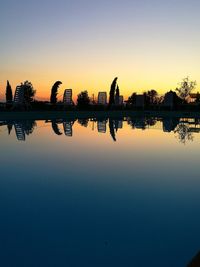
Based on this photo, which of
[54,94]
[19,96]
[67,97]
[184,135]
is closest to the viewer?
[184,135]

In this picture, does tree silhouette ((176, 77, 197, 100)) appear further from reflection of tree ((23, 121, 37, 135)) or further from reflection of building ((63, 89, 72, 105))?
reflection of tree ((23, 121, 37, 135))

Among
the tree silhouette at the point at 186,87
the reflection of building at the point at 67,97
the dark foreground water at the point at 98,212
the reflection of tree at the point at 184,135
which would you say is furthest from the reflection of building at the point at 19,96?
the tree silhouette at the point at 186,87

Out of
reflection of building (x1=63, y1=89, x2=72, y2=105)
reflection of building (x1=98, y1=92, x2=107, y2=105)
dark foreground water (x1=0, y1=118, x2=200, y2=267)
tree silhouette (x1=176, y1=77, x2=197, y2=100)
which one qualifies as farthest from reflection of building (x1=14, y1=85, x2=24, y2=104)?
tree silhouette (x1=176, y1=77, x2=197, y2=100)

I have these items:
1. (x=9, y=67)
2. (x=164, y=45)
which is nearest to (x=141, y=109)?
(x=164, y=45)

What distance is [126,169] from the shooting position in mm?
5773

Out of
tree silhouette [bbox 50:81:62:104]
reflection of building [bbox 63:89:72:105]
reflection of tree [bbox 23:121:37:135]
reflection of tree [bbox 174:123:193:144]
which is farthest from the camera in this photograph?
tree silhouette [bbox 50:81:62:104]

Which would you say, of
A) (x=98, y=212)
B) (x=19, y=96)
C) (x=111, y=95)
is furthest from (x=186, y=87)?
(x=98, y=212)

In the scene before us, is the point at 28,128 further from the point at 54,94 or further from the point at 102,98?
the point at 102,98

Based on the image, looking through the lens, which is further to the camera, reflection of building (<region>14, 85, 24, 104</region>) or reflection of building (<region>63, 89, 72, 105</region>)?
reflection of building (<region>63, 89, 72, 105</region>)

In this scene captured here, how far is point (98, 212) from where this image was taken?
11.3 feet

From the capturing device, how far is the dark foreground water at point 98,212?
96.6 inches

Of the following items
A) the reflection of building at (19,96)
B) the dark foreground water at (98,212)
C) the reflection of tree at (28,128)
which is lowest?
the dark foreground water at (98,212)

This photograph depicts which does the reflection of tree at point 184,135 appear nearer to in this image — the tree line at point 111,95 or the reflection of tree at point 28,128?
the reflection of tree at point 28,128

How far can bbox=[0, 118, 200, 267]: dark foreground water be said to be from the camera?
2.45 metres
